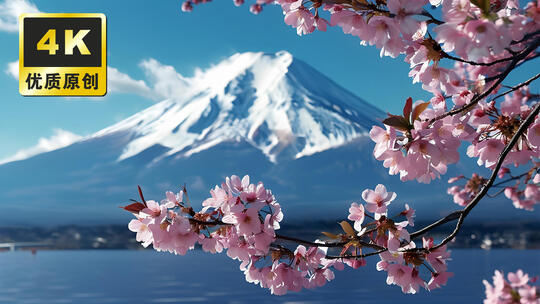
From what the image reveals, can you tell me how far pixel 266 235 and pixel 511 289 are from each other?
1708 mm

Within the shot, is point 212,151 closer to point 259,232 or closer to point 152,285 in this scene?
point 152,285

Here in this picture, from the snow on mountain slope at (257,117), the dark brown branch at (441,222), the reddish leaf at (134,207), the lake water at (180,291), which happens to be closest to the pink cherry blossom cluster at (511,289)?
the dark brown branch at (441,222)

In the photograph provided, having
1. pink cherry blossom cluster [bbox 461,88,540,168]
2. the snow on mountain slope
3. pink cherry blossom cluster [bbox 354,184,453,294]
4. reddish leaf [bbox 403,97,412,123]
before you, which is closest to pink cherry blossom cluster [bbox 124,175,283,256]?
pink cherry blossom cluster [bbox 354,184,453,294]

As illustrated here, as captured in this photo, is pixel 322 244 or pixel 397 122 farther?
pixel 322 244

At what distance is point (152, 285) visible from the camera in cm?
3759

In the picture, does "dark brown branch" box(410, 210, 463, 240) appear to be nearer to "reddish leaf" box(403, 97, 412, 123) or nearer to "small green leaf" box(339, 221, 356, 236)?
"small green leaf" box(339, 221, 356, 236)

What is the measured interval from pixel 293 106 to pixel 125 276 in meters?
58.5

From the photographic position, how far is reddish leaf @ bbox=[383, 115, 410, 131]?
1.45 meters

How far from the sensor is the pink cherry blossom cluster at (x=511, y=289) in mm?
2689

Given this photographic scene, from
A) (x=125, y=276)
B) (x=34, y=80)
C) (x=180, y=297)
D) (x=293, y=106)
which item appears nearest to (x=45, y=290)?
(x=180, y=297)

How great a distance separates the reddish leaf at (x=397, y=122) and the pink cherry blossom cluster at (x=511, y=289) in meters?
1.64

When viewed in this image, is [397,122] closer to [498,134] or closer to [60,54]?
[498,134]

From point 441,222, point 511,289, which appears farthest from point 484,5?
point 511,289

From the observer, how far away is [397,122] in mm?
1475
